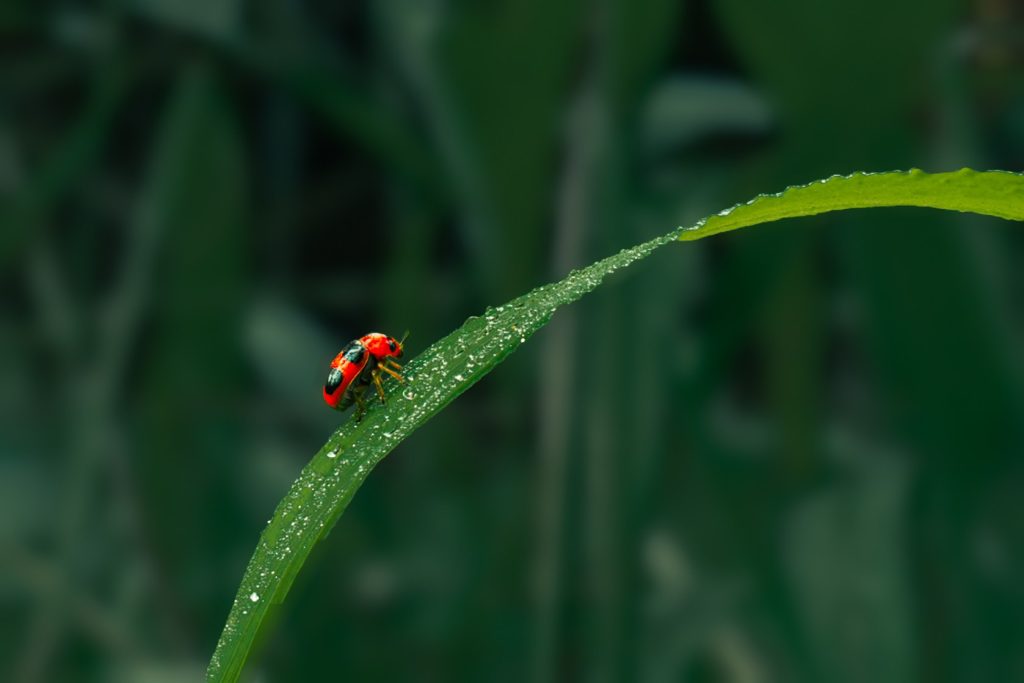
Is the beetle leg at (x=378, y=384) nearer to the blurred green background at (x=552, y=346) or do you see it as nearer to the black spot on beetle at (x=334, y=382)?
the black spot on beetle at (x=334, y=382)

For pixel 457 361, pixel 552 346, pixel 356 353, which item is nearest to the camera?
pixel 457 361

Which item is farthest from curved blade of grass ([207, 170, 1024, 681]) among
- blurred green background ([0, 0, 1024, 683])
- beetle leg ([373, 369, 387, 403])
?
blurred green background ([0, 0, 1024, 683])

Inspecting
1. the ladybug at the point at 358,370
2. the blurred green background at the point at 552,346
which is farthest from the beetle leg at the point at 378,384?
the blurred green background at the point at 552,346

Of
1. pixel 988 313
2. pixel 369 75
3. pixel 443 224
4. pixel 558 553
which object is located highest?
pixel 369 75

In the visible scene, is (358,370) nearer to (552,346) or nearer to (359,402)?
(359,402)

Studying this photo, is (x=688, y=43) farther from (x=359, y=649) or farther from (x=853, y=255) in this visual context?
(x=359, y=649)

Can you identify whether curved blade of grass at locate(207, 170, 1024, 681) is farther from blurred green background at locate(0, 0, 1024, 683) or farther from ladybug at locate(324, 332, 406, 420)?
blurred green background at locate(0, 0, 1024, 683)

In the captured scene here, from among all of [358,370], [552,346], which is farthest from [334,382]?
[552,346]

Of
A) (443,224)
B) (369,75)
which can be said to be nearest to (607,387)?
(443,224)
